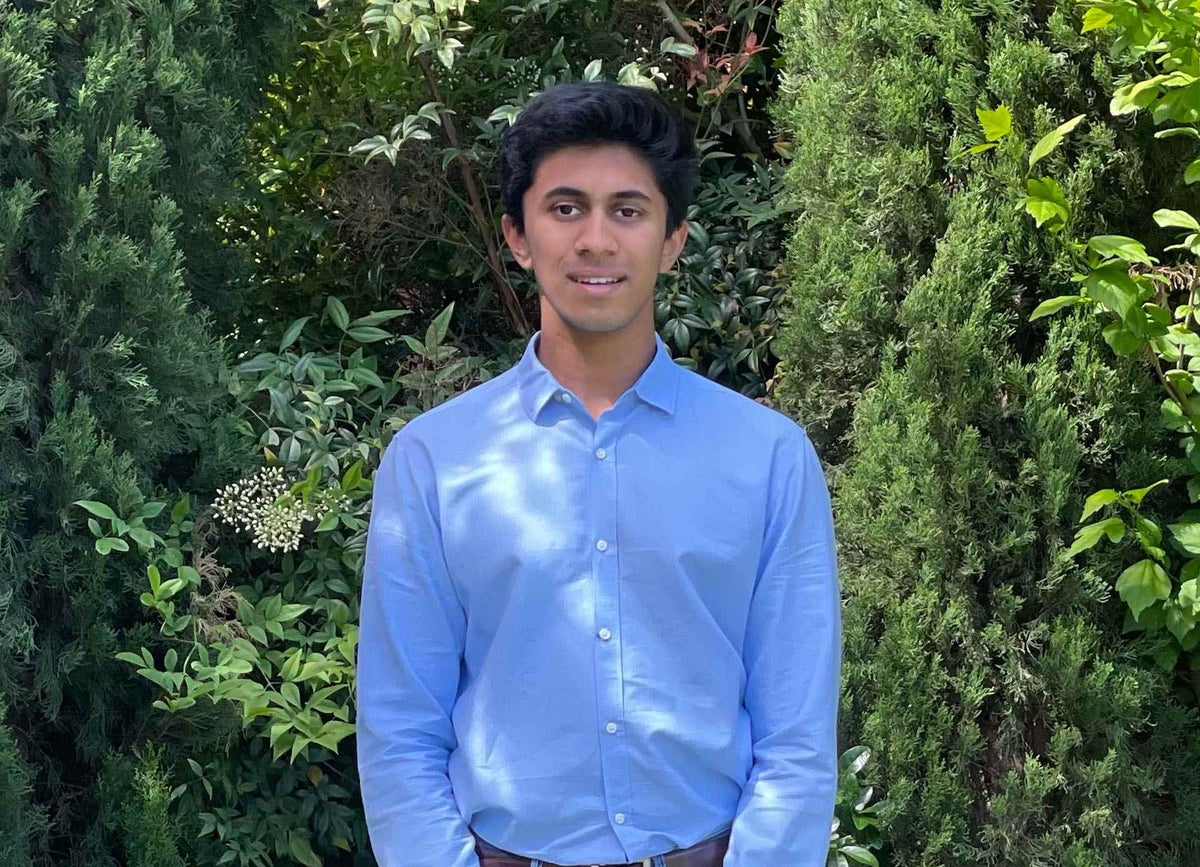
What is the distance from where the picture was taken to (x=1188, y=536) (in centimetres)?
304

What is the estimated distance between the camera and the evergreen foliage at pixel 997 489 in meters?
3.07

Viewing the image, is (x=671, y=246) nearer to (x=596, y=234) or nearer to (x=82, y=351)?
(x=596, y=234)

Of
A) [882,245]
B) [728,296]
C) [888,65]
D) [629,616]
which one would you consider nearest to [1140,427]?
[882,245]

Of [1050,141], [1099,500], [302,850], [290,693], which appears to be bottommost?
[302,850]

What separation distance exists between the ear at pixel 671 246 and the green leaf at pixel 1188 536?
5.41 feet

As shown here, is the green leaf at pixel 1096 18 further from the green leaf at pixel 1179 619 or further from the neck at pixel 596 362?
the neck at pixel 596 362

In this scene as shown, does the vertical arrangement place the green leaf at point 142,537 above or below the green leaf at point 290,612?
above

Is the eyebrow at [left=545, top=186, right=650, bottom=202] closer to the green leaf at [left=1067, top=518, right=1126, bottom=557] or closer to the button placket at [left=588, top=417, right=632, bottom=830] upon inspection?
the button placket at [left=588, top=417, right=632, bottom=830]

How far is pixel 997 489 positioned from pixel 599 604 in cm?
167

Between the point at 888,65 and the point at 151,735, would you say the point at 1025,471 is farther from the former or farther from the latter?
the point at 151,735

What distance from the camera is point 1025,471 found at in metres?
3.08

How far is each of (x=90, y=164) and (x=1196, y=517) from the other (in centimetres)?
265

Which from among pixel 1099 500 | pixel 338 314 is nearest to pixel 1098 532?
pixel 1099 500

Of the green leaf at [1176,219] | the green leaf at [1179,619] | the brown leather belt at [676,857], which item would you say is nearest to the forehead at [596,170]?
the brown leather belt at [676,857]
